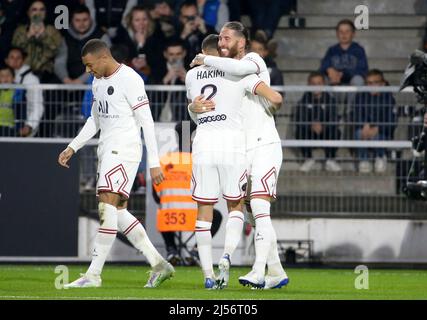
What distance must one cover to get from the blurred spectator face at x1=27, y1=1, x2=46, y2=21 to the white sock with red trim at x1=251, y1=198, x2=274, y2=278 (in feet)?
27.1

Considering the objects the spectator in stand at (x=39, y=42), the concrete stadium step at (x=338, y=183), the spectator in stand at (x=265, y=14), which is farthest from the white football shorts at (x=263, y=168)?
the spectator in stand at (x=265, y=14)

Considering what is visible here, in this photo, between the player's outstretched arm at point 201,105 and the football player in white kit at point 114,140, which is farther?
the football player in white kit at point 114,140

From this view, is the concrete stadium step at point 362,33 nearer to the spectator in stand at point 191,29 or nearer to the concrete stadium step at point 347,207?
the spectator in stand at point 191,29

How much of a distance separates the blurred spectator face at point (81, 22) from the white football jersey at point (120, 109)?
677cm

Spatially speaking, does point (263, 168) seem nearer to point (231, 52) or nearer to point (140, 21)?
point (231, 52)

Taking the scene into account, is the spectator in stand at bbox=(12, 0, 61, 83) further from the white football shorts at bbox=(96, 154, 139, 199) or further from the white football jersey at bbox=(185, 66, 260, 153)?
the white football jersey at bbox=(185, 66, 260, 153)

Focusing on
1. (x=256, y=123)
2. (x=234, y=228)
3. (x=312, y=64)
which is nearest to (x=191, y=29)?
(x=312, y=64)

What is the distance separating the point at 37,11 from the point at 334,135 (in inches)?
192

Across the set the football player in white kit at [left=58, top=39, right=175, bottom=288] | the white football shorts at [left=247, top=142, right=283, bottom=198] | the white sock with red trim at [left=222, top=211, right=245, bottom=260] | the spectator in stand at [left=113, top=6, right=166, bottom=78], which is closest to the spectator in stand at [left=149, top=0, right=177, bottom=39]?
the spectator in stand at [left=113, top=6, right=166, bottom=78]

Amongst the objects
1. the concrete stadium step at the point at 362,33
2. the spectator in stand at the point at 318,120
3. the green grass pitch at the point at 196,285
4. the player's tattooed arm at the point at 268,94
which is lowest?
the green grass pitch at the point at 196,285

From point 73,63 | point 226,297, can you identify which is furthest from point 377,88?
point 226,297

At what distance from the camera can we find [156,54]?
2084 centimetres

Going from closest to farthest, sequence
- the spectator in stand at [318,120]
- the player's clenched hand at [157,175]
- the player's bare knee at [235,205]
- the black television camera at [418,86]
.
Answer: the player's clenched hand at [157,175], the player's bare knee at [235,205], the black television camera at [418,86], the spectator in stand at [318,120]

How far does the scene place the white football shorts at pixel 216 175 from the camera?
44.8 feet
